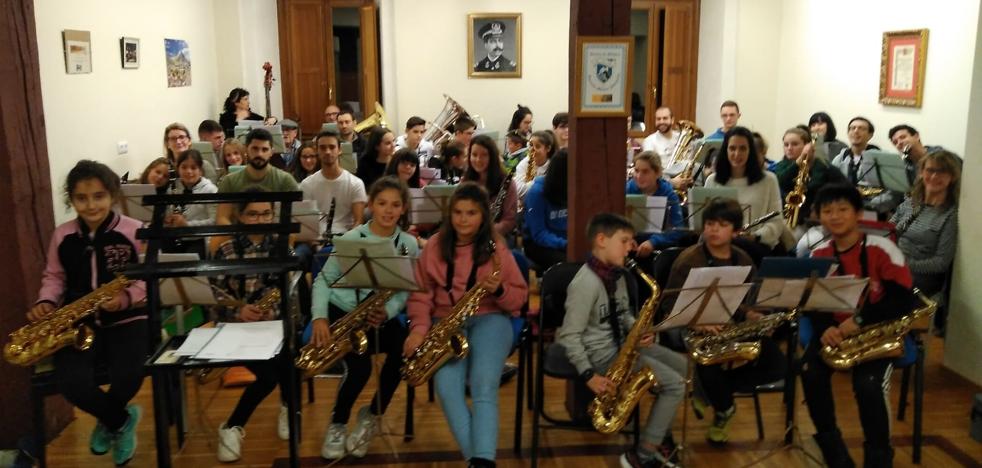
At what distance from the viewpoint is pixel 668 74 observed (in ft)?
34.9

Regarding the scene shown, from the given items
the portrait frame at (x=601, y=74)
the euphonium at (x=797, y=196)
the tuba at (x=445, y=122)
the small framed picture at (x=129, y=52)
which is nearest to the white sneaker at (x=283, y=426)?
the portrait frame at (x=601, y=74)

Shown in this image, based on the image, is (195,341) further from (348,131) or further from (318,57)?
(318,57)

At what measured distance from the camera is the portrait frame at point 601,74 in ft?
12.4

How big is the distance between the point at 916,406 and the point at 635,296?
4.23 feet

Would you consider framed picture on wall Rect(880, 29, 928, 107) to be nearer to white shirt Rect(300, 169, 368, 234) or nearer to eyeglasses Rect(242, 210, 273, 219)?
white shirt Rect(300, 169, 368, 234)

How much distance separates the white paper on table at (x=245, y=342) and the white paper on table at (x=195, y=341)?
0.02 metres

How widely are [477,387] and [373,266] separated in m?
0.64

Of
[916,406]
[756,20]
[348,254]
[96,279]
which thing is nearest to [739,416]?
[916,406]

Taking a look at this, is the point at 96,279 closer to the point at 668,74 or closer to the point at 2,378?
the point at 2,378

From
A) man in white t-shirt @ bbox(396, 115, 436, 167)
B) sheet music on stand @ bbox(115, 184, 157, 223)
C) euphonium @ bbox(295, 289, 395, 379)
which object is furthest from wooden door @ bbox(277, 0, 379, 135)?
euphonium @ bbox(295, 289, 395, 379)

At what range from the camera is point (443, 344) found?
3527 millimetres

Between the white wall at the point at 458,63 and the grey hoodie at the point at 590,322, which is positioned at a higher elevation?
the white wall at the point at 458,63

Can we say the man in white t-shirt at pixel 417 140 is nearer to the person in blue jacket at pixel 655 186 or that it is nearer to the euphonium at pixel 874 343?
the person in blue jacket at pixel 655 186

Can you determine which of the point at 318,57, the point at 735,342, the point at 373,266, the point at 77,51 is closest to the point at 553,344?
the point at 735,342
